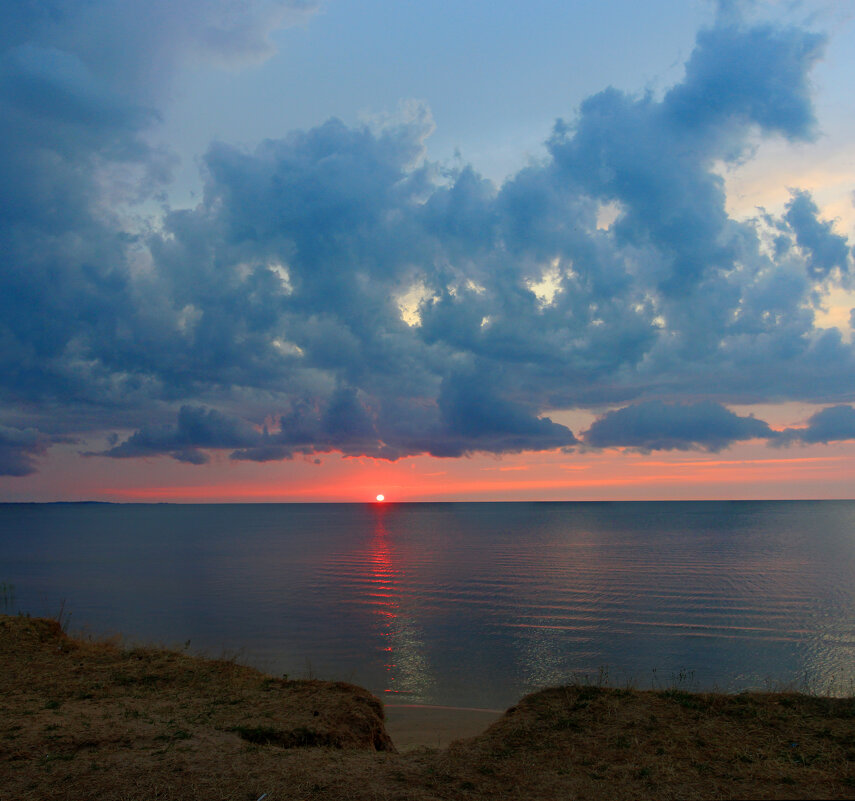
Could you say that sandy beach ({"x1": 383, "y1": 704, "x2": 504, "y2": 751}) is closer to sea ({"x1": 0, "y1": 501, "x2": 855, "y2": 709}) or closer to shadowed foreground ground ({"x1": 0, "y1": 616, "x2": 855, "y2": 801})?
sea ({"x1": 0, "y1": 501, "x2": 855, "y2": 709})

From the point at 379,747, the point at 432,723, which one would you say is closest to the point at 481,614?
the point at 432,723

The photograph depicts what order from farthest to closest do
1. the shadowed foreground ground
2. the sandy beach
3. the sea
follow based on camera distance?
the sea → the sandy beach → the shadowed foreground ground

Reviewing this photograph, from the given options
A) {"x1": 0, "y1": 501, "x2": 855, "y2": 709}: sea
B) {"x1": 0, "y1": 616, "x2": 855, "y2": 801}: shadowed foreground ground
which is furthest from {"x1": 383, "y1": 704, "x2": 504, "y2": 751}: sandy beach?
{"x1": 0, "y1": 616, "x2": 855, "y2": 801}: shadowed foreground ground

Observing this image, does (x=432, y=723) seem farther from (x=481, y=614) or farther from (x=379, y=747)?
(x=481, y=614)

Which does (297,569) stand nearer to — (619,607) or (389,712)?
(619,607)

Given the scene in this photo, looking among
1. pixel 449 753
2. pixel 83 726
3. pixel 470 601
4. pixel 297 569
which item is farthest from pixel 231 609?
pixel 449 753

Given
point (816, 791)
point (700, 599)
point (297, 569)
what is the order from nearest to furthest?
point (816, 791), point (700, 599), point (297, 569)

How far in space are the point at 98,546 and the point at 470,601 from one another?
3296 inches

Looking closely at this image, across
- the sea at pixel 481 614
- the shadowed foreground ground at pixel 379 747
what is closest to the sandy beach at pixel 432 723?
the sea at pixel 481 614

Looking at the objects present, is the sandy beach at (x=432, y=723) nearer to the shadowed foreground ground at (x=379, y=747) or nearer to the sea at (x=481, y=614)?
the sea at (x=481, y=614)

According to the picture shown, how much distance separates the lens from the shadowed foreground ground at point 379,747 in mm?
9539

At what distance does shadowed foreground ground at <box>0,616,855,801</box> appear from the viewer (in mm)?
9539

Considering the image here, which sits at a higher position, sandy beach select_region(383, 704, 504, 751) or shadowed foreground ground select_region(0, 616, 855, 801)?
shadowed foreground ground select_region(0, 616, 855, 801)

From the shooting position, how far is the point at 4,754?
35.4 ft
